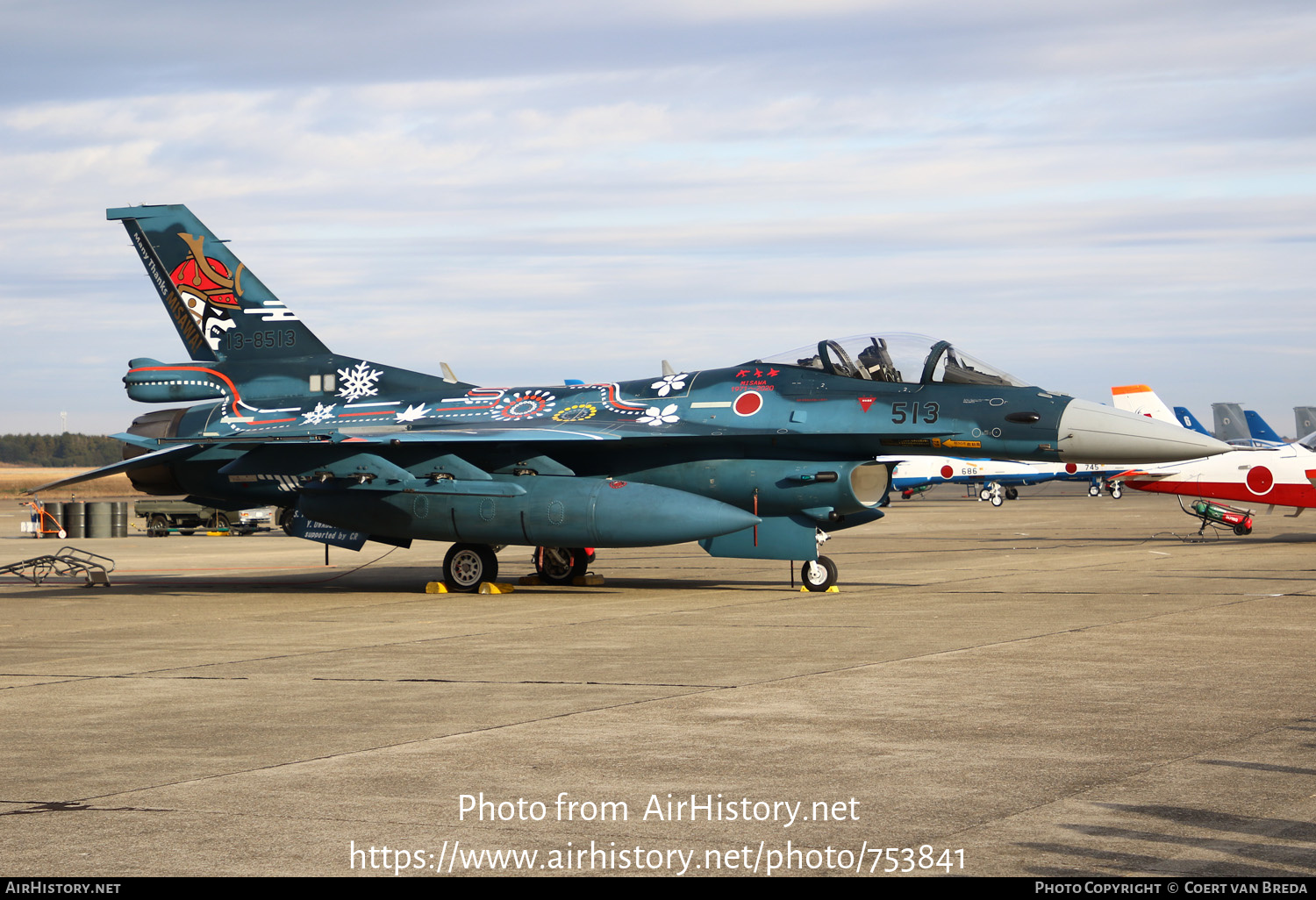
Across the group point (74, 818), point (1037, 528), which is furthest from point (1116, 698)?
point (1037, 528)

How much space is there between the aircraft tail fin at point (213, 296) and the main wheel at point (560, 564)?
4.63 meters

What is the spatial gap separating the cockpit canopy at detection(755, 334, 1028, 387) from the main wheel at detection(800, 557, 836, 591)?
2.58 meters

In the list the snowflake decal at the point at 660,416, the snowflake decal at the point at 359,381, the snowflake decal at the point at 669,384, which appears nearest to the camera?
the snowflake decal at the point at 660,416

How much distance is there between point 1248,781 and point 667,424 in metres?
11.9

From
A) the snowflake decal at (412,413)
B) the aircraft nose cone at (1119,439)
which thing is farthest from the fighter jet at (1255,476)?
the snowflake decal at (412,413)

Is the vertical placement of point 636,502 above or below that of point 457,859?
above

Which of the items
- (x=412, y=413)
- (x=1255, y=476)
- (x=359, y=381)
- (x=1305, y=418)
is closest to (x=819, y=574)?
(x=412, y=413)

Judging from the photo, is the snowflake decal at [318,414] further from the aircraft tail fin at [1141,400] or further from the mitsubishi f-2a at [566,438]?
the aircraft tail fin at [1141,400]

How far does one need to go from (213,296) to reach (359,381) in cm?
274

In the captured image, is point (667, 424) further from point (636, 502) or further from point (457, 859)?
point (457, 859)

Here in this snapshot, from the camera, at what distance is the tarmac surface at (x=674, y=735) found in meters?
5.27

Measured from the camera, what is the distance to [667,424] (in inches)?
695

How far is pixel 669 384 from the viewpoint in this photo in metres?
18.3

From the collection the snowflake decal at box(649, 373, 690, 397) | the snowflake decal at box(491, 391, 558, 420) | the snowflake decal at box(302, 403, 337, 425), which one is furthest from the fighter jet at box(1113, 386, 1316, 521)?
the snowflake decal at box(302, 403, 337, 425)
